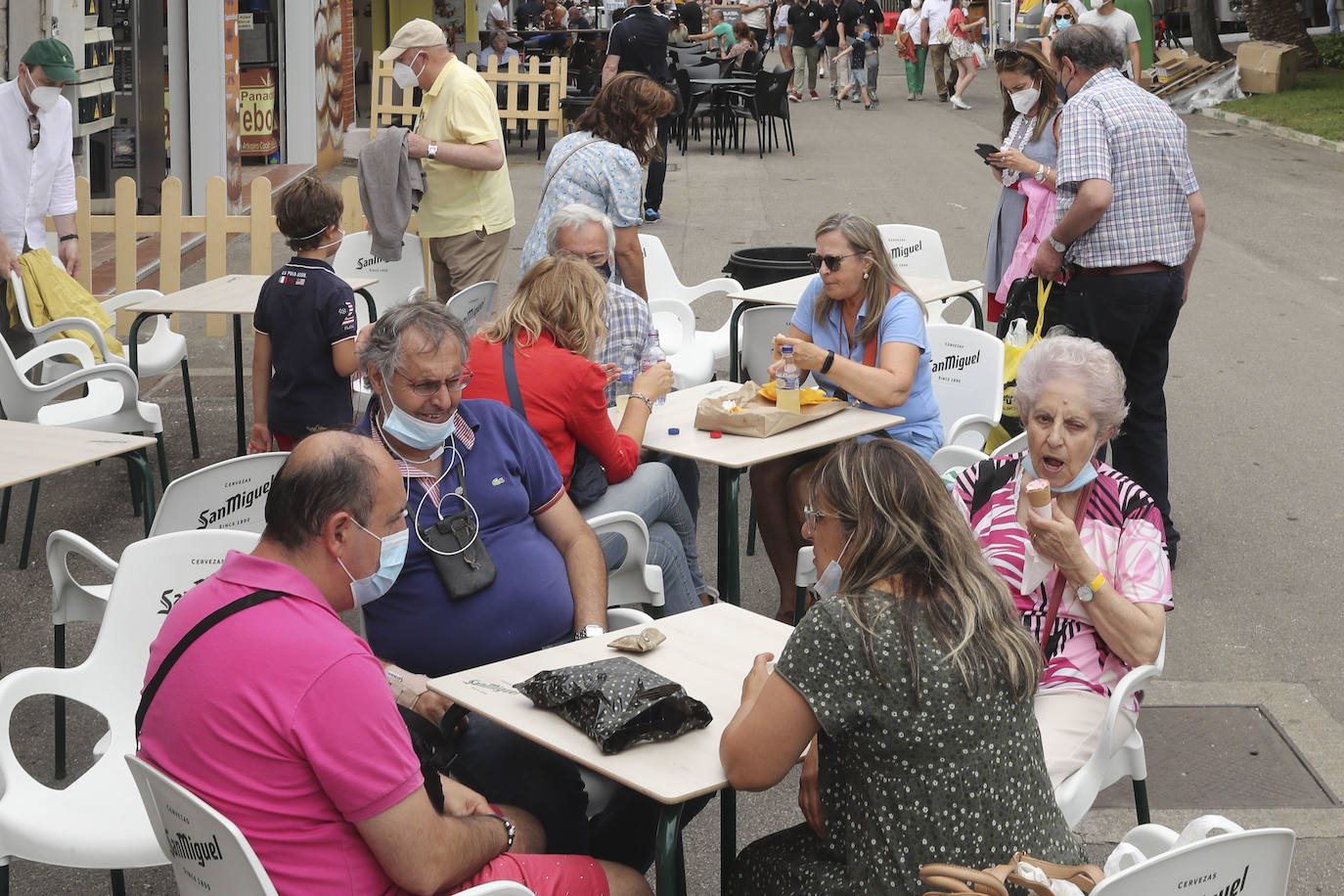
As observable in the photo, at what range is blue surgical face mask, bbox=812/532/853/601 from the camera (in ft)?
8.71

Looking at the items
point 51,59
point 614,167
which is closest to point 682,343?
point 614,167

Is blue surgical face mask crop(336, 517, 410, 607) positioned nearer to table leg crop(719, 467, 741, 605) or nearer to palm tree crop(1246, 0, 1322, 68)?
table leg crop(719, 467, 741, 605)

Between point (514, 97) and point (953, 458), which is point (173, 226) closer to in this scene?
point (953, 458)

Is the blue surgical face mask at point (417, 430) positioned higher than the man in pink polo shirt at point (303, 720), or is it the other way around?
the blue surgical face mask at point (417, 430)

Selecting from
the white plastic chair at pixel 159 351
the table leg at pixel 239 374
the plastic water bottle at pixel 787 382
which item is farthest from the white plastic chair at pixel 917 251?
the white plastic chair at pixel 159 351

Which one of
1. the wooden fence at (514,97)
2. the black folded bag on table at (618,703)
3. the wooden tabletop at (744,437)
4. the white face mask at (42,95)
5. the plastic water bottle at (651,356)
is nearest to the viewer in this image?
the black folded bag on table at (618,703)

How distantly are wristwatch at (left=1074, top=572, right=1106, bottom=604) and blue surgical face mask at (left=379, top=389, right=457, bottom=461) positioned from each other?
1.59m

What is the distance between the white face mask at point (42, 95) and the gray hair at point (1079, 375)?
5382 mm

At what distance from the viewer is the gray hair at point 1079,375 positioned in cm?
359

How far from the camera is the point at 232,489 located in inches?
158

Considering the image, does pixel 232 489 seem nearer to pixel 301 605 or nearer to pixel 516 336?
pixel 516 336

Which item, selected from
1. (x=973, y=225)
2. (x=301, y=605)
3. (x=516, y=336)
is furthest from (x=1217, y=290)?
(x=301, y=605)

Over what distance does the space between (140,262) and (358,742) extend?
915 centimetres

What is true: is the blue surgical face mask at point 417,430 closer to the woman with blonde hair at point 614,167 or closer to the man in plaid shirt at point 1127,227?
the man in plaid shirt at point 1127,227
